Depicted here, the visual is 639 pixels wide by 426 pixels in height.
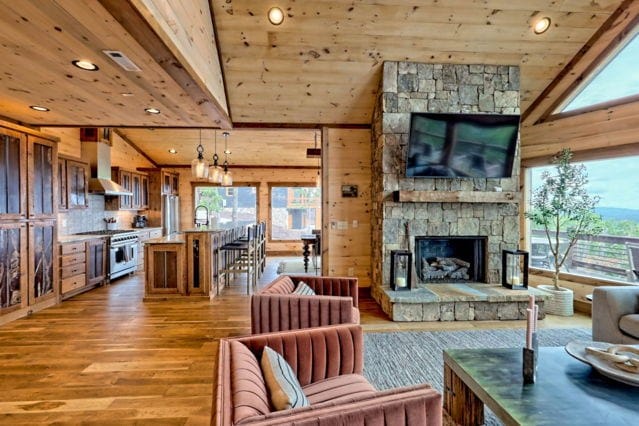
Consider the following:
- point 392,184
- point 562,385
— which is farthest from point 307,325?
point 392,184

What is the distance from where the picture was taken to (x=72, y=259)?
4.94m

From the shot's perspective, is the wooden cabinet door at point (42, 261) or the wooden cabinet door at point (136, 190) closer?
the wooden cabinet door at point (42, 261)

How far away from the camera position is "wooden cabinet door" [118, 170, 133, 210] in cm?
697

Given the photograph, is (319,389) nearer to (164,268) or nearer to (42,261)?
(164,268)

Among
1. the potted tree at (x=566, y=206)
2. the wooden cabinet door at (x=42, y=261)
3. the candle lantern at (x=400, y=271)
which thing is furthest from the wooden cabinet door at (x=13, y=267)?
the potted tree at (x=566, y=206)

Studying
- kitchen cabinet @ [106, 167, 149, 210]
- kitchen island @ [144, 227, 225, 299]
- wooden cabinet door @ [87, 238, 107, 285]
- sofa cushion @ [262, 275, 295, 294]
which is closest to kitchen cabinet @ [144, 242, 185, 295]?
kitchen island @ [144, 227, 225, 299]

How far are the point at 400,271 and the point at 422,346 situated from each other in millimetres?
1203

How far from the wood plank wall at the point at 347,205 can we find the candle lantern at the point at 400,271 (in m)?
0.86

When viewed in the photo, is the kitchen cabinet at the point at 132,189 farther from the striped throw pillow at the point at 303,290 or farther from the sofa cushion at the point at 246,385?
the sofa cushion at the point at 246,385

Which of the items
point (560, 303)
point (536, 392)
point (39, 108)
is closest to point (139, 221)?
point (39, 108)

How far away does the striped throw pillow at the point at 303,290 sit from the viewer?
111 inches

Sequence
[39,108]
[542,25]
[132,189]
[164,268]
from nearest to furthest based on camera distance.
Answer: [542,25] < [39,108] < [164,268] < [132,189]

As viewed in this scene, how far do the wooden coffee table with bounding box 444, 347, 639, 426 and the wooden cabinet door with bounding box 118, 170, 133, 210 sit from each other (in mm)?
7153

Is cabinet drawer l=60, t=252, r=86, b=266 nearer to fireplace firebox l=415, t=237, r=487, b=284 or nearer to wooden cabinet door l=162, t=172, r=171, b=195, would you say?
wooden cabinet door l=162, t=172, r=171, b=195
